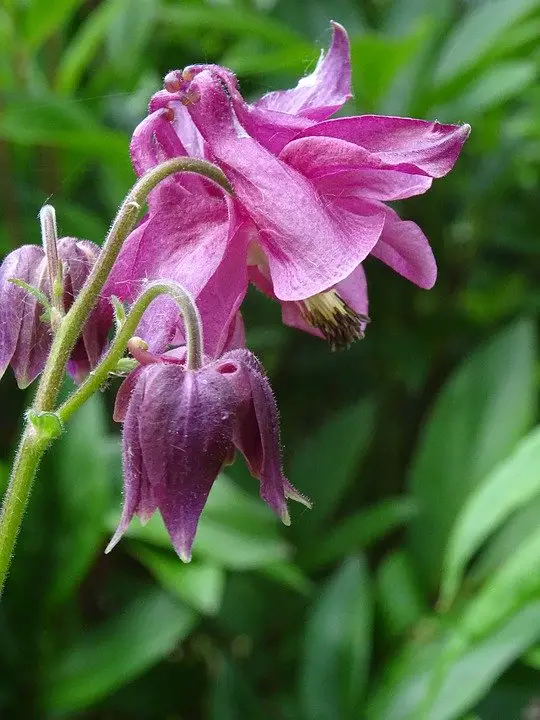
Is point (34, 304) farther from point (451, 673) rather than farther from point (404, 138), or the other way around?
point (451, 673)

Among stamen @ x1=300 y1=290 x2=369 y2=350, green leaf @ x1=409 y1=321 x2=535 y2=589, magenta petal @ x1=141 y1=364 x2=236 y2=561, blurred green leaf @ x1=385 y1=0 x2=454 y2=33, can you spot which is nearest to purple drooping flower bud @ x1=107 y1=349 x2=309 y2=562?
magenta petal @ x1=141 y1=364 x2=236 y2=561

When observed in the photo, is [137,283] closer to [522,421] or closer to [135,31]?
[522,421]

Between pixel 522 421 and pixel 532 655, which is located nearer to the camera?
pixel 532 655

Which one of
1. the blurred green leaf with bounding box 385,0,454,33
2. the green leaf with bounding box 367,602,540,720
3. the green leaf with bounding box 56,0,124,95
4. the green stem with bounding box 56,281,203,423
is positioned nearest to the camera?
the green stem with bounding box 56,281,203,423

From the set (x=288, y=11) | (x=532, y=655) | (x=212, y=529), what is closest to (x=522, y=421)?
(x=532, y=655)

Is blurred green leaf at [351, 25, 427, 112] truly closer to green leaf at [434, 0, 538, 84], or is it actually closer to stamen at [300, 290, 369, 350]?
green leaf at [434, 0, 538, 84]

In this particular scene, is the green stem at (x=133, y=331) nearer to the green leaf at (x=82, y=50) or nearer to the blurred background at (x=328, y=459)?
the blurred background at (x=328, y=459)

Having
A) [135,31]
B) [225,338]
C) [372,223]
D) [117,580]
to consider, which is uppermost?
[372,223]
